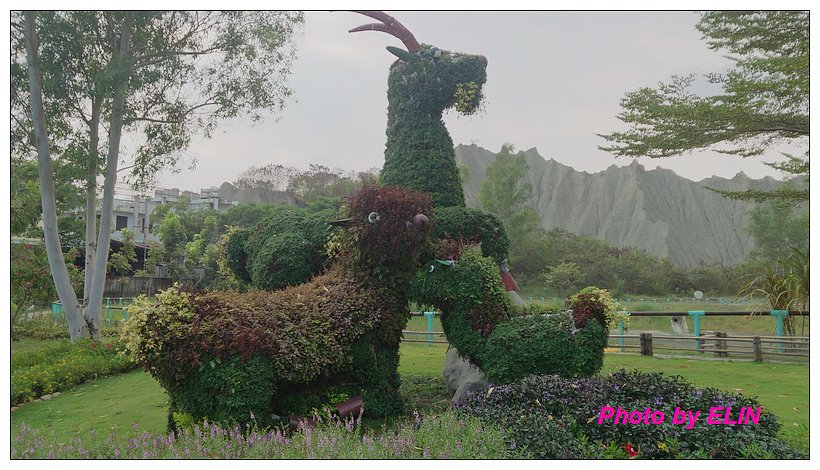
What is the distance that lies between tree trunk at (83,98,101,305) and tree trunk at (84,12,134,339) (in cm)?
13

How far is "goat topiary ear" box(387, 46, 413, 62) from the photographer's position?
5906 mm

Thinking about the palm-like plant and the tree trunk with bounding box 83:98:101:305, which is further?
the tree trunk with bounding box 83:98:101:305

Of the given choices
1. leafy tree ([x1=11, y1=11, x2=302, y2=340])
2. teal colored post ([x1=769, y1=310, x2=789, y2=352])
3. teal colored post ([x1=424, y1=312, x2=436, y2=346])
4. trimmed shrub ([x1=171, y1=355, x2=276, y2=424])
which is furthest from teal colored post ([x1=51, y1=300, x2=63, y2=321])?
teal colored post ([x1=769, y1=310, x2=789, y2=352])

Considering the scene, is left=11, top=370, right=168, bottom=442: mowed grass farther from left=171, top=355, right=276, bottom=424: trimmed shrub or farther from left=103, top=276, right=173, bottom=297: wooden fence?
left=103, top=276, right=173, bottom=297: wooden fence

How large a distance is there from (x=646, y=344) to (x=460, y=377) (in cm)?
335

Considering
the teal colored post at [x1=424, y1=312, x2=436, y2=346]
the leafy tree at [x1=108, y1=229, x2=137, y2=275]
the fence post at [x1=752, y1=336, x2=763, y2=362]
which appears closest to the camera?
the fence post at [x1=752, y1=336, x2=763, y2=362]

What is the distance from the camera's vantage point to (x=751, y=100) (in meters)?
4.62

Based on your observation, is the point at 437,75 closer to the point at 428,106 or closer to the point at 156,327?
the point at 428,106

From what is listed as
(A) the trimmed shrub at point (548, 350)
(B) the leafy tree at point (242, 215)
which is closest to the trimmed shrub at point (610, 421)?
(A) the trimmed shrub at point (548, 350)

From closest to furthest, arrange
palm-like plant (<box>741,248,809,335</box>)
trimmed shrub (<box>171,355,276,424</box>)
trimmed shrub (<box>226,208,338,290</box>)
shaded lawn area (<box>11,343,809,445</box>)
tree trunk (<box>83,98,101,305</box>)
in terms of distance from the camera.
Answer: trimmed shrub (<box>171,355,276,424</box>), shaded lawn area (<box>11,343,809,445</box>), palm-like plant (<box>741,248,809,335</box>), tree trunk (<box>83,98,101,305</box>), trimmed shrub (<box>226,208,338,290</box>)

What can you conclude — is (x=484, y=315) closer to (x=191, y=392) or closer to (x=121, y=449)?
(x=191, y=392)

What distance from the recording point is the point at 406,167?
5973 mm
